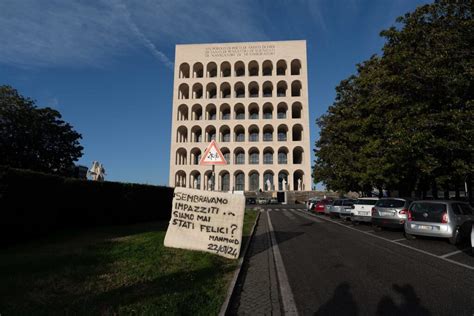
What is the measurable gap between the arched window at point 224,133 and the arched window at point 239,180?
686 cm

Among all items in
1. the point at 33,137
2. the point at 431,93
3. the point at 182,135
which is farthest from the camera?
the point at 182,135

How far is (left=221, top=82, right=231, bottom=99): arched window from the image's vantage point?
59.1 meters

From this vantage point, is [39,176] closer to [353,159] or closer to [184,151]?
[353,159]

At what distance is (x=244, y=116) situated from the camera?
60031 millimetres

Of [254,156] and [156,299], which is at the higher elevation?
[254,156]

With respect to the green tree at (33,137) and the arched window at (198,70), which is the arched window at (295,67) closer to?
the arched window at (198,70)

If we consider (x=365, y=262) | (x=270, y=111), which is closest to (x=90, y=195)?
(x=365, y=262)

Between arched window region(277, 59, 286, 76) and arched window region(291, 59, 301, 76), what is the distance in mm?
1677

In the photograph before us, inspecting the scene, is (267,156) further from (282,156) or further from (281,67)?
(281,67)

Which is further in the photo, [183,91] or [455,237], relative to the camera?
[183,91]

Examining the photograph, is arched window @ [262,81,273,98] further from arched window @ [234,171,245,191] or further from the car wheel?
the car wheel

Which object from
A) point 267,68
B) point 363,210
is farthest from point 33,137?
point 267,68

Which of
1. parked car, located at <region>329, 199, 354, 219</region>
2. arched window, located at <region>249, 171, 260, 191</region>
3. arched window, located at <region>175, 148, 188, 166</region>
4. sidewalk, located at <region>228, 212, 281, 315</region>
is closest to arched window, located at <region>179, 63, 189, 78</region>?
arched window, located at <region>175, 148, 188, 166</region>

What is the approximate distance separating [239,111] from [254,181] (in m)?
14.5
